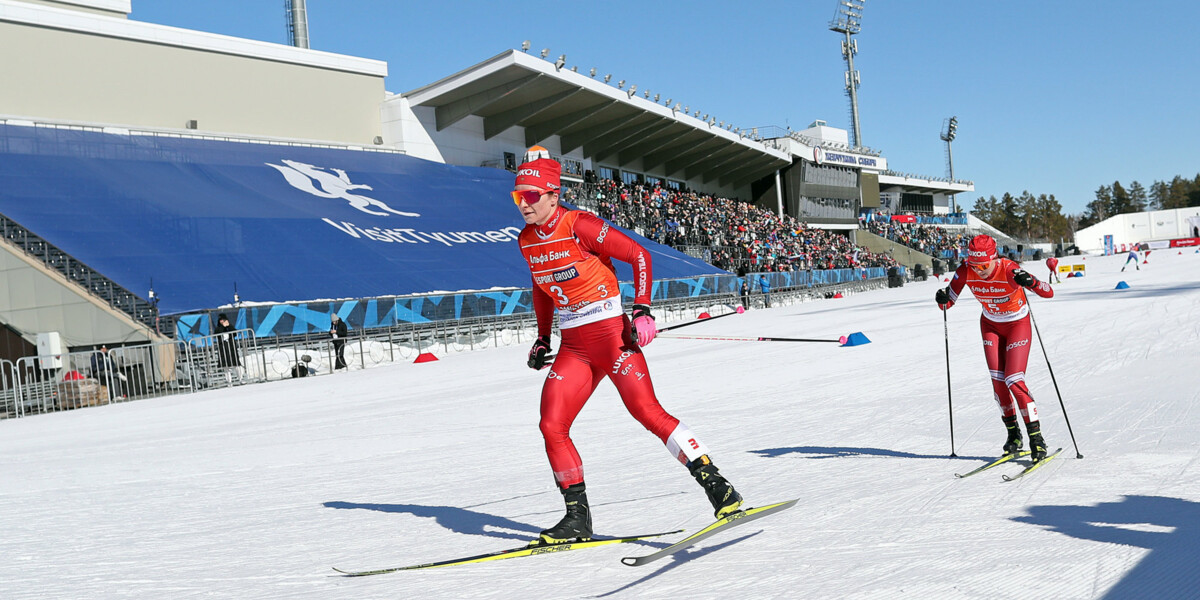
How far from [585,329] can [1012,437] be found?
3.57 metres

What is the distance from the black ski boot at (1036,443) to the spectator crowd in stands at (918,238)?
77347 millimetres

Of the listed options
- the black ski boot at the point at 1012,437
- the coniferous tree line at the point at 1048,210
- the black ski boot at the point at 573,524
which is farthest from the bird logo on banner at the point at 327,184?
the coniferous tree line at the point at 1048,210

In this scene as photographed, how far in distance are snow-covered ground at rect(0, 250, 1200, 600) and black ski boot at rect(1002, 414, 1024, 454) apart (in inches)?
11.3

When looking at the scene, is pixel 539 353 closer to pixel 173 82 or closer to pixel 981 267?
pixel 981 267

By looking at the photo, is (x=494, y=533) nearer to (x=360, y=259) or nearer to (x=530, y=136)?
(x=360, y=259)

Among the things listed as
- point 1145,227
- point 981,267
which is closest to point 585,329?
point 981,267

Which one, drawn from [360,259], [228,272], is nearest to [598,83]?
[360,259]

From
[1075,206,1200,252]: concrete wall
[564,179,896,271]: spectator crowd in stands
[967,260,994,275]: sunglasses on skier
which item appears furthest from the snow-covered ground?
[1075,206,1200,252]: concrete wall

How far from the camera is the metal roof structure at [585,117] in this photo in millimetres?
42281

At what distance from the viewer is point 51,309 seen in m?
20.8

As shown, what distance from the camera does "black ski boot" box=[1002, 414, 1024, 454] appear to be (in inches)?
257

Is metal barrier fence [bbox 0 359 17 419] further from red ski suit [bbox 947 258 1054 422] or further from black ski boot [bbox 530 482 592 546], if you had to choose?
red ski suit [bbox 947 258 1054 422]

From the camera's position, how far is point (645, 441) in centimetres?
830

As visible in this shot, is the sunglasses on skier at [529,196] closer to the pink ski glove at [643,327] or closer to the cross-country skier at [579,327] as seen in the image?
the cross-country skier at [579,327]
